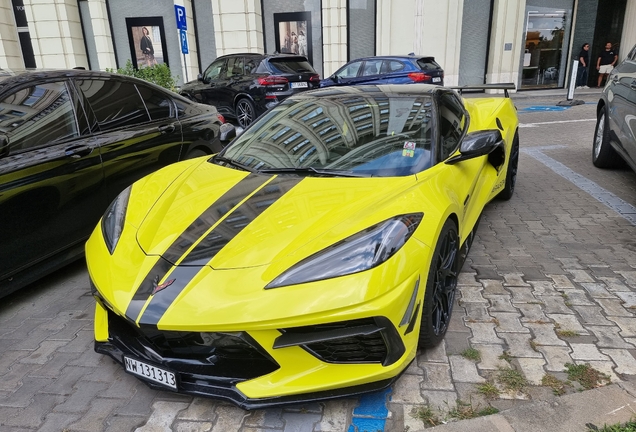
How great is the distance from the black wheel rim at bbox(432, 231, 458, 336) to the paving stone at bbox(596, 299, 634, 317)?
3.53ft

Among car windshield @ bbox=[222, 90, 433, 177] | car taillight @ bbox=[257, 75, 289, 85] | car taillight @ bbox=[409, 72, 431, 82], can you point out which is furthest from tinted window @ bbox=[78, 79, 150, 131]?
car taillight @ bbox=[409, 72, 431, 82]

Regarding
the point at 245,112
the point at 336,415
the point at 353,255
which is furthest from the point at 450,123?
the point at 245,112

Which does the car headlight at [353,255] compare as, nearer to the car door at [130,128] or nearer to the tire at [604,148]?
the car door at [130,128]

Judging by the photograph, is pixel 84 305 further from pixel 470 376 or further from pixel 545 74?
pixel 545 74

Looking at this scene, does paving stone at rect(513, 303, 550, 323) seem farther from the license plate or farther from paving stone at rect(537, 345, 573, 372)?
the license plate

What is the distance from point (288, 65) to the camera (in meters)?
10.6

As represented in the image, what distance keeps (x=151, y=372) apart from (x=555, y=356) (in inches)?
84.1

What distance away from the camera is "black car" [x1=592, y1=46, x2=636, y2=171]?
4859 mm

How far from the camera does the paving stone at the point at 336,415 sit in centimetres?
214

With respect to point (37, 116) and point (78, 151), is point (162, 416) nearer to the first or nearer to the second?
point (78, 151)

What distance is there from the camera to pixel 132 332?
2.18 meters

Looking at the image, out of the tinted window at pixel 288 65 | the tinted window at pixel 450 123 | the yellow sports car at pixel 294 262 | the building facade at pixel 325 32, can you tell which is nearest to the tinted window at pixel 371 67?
the tinted window at pixel 288 65

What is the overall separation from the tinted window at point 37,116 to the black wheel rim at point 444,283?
2.88 meters

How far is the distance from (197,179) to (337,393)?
1670mm
